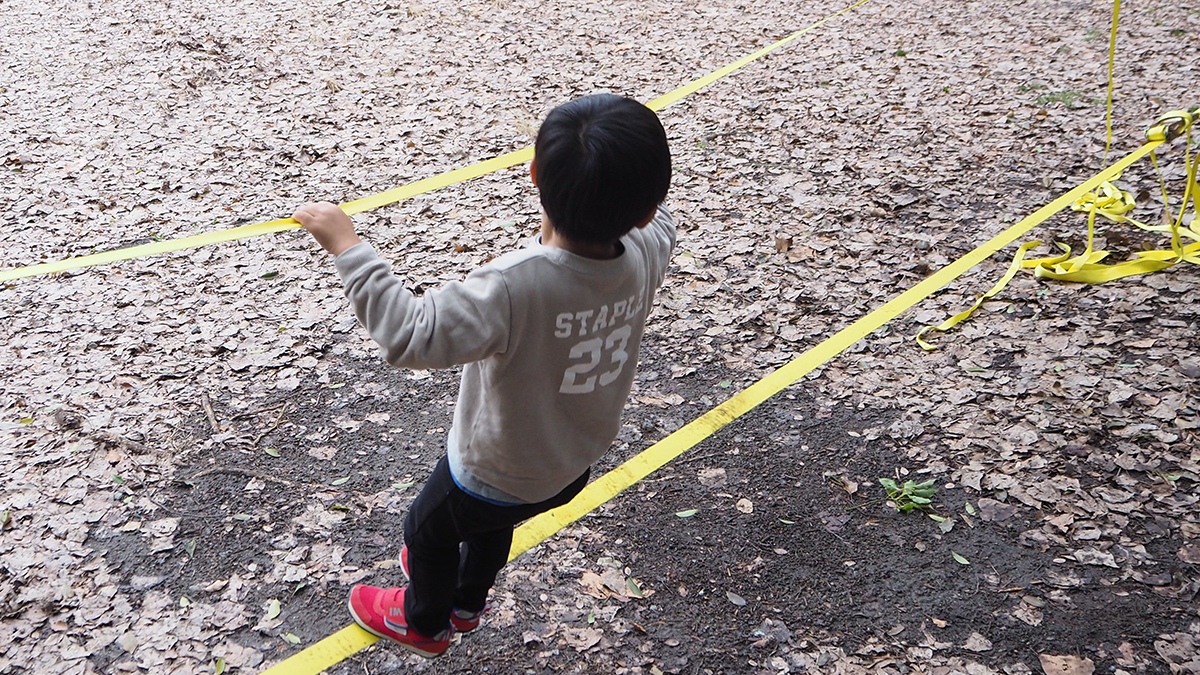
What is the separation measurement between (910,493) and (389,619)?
2008mm

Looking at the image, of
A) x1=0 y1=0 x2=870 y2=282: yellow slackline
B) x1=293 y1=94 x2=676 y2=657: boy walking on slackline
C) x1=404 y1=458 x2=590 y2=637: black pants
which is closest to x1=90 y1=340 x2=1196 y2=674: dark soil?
x1=404 y1=458 x2=590 y2=637: black pants

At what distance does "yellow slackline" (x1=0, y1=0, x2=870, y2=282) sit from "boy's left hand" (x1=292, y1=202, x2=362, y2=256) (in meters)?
0.28

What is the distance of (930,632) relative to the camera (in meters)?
2.74

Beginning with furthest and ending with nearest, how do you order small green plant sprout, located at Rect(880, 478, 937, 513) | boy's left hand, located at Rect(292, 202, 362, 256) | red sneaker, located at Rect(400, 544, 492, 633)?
small green plant sprout, located at Rect(880, 478, 937, 513)
red sneaker, located at Rect(400, 544, 492, 633)
boy's left hand, located at Rect(292, 202, 362, 256)

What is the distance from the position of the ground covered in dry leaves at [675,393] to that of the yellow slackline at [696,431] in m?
0.06

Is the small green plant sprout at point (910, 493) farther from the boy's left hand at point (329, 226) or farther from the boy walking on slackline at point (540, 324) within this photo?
the boy's left hand at point (329, 226)

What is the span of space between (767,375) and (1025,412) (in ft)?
3.68

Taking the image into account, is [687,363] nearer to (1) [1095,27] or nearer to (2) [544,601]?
(2) [544,601]

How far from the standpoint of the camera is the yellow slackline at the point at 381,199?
10.3ft

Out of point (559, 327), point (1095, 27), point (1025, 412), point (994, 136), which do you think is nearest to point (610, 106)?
point (559, 327)

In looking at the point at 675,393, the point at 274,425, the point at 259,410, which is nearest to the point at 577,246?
the point at 675,393

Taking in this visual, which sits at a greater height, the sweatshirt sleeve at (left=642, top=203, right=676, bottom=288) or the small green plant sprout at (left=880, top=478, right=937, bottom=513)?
the sweatshirt sleeve at (left=642, top=203, right=676, bottom=288)

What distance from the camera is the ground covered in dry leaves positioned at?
2.82 m

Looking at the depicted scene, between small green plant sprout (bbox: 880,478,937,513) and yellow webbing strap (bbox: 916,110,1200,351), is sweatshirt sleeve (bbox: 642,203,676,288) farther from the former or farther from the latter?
yellow webbing strap (bbox: 916,110,1200,351)
